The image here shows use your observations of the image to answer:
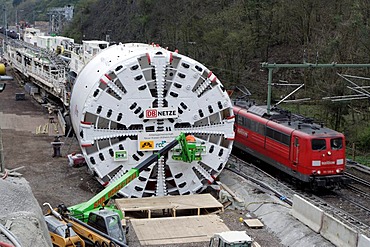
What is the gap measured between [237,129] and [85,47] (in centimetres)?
1139

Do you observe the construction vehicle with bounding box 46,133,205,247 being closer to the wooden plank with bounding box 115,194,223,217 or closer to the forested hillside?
the wooden plank with bounding box 115,194,223,217

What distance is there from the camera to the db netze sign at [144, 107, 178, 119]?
19000mm

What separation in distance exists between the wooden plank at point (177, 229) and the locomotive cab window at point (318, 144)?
217 inches

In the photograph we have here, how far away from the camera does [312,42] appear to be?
3938cm

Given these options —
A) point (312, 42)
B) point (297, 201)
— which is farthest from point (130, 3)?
point (297, 201)

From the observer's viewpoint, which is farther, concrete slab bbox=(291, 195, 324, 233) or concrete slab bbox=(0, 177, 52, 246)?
concrete slab bbox=(291, 195, 324, 233)

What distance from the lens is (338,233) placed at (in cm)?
1469

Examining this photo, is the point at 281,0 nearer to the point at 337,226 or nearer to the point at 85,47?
the point at 85,47

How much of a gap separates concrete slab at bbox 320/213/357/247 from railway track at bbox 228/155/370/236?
1904 mm

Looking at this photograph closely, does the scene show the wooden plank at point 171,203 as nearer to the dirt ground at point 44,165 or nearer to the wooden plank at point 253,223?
the wooden plank at point 253,223

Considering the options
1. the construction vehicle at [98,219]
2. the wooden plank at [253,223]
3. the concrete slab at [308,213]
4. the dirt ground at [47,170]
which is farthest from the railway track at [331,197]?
the construction vehicle at [98,219]

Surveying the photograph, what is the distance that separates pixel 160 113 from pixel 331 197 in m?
7.37

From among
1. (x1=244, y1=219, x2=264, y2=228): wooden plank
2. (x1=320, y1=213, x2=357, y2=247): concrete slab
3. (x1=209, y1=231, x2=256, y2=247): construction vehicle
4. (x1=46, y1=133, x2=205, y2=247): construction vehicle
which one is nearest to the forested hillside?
(x1=244, y1=219, x2=264, y2=228): wooden plank

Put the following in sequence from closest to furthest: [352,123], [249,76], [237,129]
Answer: [237,129], [352,123], [249,76]
